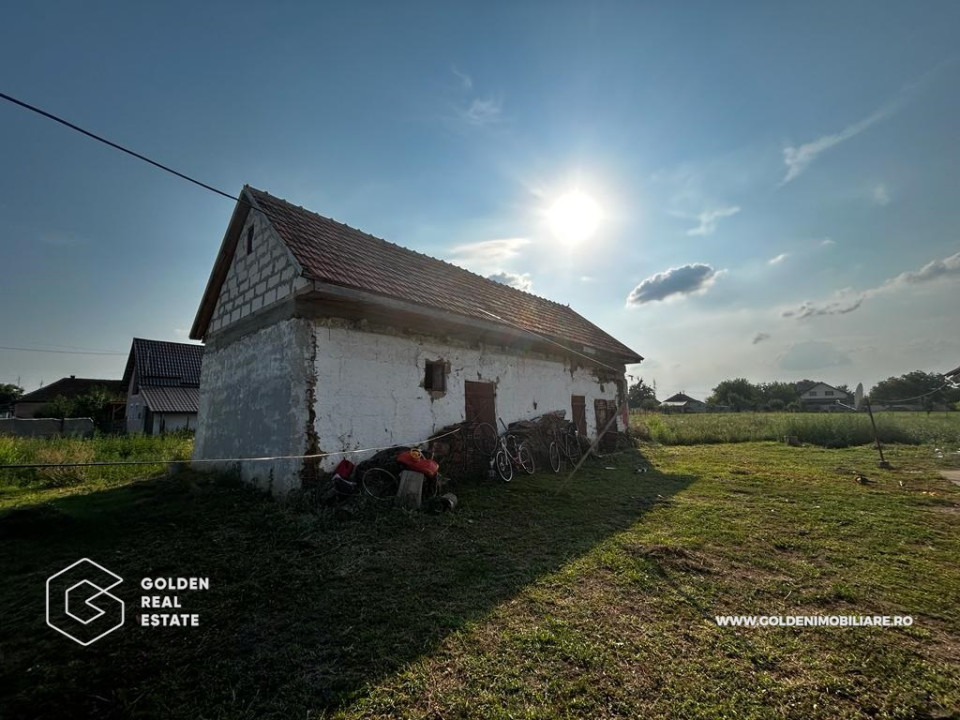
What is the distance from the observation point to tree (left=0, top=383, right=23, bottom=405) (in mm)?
46688

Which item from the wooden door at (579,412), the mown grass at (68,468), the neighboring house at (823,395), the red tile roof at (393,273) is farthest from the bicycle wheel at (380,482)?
the neighboring house at (823,395)

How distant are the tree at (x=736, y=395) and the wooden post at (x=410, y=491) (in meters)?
64.5

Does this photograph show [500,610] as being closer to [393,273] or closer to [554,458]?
[554,458]

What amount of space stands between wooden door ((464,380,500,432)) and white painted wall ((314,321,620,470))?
0.16 metres

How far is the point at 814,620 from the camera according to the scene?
3137 millimetres

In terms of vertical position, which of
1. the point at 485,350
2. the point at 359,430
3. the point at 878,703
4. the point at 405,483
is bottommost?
the point at 878,703

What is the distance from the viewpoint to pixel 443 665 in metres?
2.67

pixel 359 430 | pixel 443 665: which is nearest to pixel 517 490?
pixel 359 430

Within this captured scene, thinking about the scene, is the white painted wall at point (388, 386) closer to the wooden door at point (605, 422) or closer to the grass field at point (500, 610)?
the grass field at point (500, 610)

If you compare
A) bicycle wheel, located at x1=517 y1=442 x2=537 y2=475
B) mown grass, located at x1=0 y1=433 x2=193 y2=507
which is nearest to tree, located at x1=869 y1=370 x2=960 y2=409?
bicycle wheel, located at x1=517 y1=442 x2=537 y2=475

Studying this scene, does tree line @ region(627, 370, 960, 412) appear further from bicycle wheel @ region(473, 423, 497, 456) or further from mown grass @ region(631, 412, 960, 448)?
bicycle wheel @ region(473, 423, 497, 456)

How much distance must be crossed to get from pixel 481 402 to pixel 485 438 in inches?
35.5

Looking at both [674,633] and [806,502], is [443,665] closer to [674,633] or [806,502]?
[674,633]

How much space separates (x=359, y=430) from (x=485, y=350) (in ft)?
12.5
